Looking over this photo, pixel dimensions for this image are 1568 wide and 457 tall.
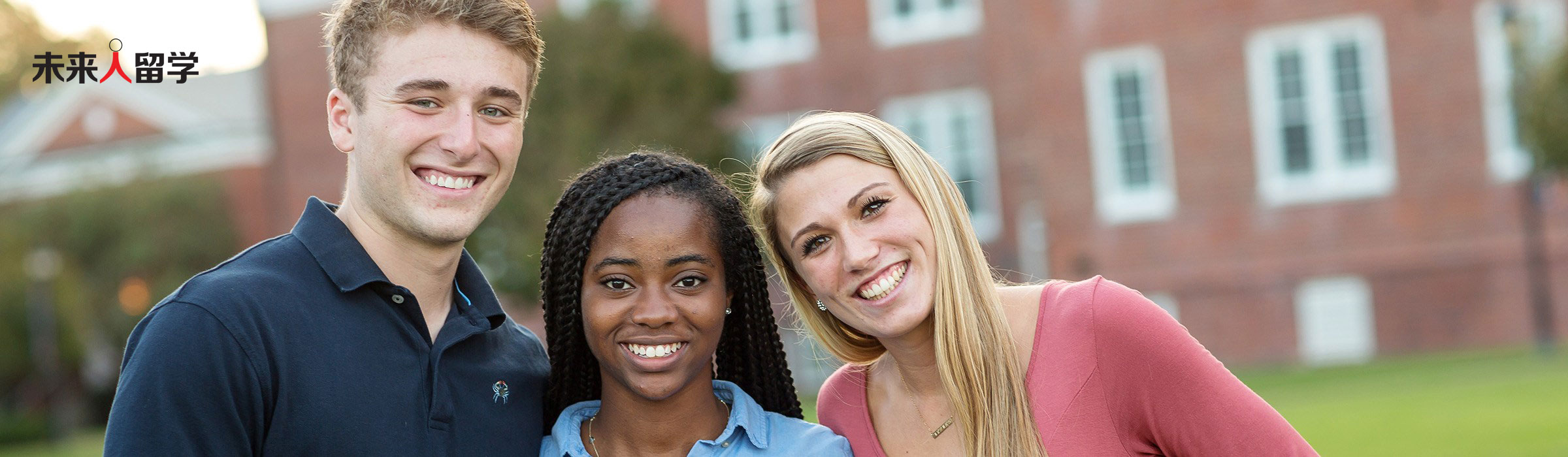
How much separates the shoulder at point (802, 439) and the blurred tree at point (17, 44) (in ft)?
172

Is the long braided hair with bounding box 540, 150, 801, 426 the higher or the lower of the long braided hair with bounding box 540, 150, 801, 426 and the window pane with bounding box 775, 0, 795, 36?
the lower

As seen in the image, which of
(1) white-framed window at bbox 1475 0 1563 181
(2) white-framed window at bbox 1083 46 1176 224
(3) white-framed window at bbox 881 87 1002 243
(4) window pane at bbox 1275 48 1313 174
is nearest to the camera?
(1) white-framed window at bbox 1475 0 1563 181

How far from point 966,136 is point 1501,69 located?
7.59 m

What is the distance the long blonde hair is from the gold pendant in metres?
0.06

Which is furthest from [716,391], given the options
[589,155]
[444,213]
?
[589,155]

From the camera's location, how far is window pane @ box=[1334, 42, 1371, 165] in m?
19.7

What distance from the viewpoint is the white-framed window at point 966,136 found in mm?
22625

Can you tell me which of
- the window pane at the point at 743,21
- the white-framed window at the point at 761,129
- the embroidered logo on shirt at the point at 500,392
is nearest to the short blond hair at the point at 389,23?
the embroidered logo on shirt at the point at 500,392

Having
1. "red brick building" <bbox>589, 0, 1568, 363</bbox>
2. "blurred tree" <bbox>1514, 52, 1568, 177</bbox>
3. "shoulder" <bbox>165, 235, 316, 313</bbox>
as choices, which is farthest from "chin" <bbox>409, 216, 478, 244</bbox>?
"red brick building" <bbox>589, 0, 1568, 363</bbox>

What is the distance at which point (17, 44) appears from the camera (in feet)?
170

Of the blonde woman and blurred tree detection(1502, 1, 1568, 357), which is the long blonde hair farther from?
blurred tree detection(1502, 1, 1568, 357)

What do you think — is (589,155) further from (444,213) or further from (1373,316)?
(444,213)

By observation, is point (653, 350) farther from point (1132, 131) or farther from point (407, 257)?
point (1132, 131)

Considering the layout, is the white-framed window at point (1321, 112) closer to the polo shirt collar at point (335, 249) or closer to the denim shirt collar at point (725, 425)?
the denim shirt collar at point (725, 425)
